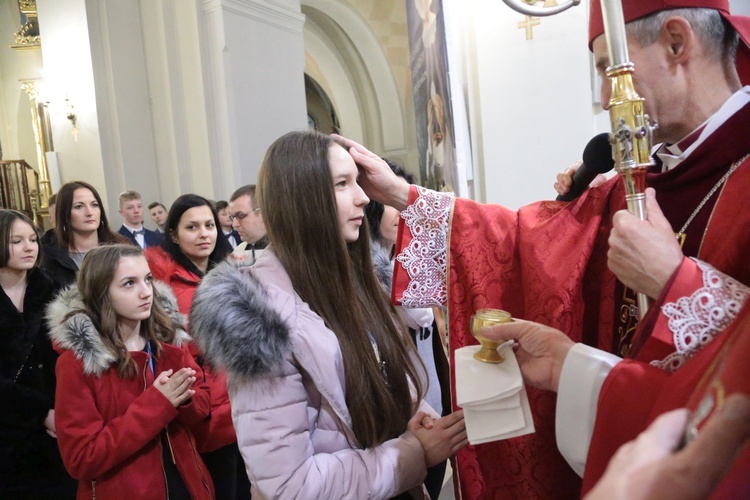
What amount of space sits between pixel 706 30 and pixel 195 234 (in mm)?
2778

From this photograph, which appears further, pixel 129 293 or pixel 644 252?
pixel 129 293

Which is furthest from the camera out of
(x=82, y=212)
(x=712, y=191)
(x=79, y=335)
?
(x=82, y=212)

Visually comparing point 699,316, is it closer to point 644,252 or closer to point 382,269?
point 644,252

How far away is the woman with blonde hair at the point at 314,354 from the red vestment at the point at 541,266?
0.17 metres

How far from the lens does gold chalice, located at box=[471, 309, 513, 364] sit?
3.99ft

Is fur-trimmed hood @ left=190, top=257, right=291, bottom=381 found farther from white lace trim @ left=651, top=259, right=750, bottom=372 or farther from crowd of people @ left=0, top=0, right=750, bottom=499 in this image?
white lace trim @ left=651, top=259, right=750, bottom=372

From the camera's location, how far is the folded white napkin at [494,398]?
125cm

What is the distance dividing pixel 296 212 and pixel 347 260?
0.20 m

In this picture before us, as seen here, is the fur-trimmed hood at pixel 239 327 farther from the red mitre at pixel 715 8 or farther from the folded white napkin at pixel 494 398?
the red mitre at pixel 715 8

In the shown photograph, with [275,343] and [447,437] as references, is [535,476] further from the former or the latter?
[275,343]

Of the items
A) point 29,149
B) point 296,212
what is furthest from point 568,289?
point 29,149

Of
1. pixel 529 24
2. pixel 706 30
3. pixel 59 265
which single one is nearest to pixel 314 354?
pixel 706 30

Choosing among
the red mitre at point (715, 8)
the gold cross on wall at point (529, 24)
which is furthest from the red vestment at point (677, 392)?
the gold cross on wall at point (529, 24)

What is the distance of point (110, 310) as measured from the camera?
2314mm
